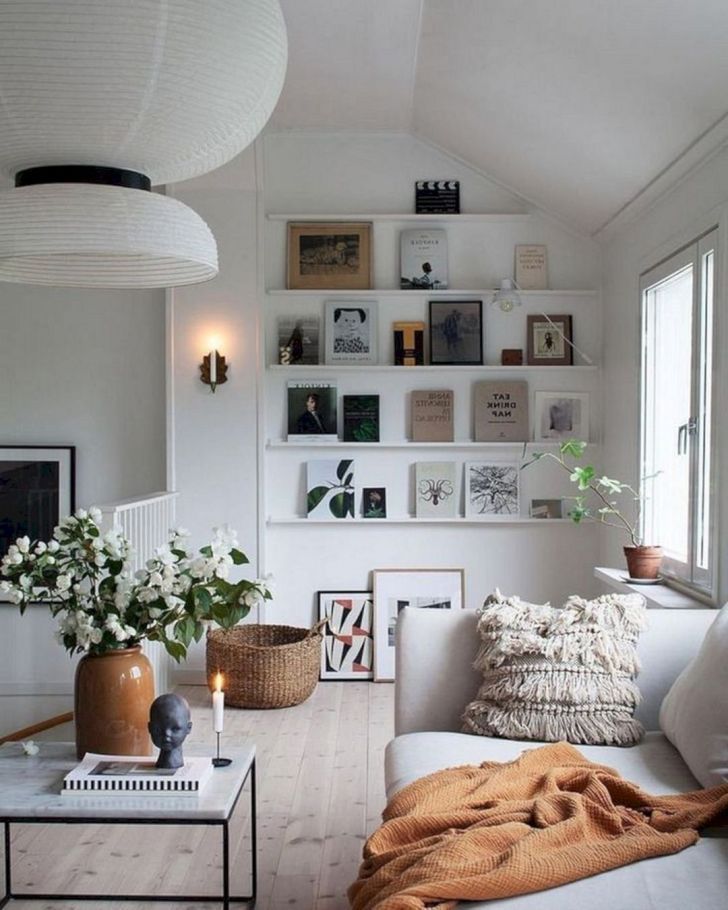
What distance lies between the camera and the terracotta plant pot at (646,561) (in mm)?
4340

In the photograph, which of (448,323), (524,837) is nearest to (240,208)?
(448,323)

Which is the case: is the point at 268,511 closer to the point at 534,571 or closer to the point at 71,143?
the point at 534,571

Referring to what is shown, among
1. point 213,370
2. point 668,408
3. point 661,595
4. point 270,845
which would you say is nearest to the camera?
point 270,845

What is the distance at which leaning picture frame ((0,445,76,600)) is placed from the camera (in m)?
5.68

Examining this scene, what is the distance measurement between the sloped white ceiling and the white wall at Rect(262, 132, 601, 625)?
16 centimetres

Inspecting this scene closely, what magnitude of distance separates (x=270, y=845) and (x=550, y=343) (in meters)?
3.31

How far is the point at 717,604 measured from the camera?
12.3 feet

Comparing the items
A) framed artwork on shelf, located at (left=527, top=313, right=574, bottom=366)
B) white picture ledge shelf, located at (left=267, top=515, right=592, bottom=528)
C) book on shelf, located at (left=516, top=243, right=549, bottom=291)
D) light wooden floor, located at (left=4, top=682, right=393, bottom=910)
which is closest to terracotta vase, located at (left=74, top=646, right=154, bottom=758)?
light wooden floor, located at (left=4, top=682, right=393, bottom=910)

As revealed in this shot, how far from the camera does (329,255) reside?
5.77 m

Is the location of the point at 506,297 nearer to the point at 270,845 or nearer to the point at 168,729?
the point at 270,845

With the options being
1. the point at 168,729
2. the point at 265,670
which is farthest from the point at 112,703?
the point at 265,670

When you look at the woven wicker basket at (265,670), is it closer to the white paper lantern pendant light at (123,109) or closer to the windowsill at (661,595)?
the windowsill at (661,595)

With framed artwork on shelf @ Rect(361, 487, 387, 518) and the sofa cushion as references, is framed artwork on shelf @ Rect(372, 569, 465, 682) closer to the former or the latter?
framed artwork on shelf @ Rect(361, 487, 387, 518)

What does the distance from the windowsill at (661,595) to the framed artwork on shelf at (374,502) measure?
1.49 meters
